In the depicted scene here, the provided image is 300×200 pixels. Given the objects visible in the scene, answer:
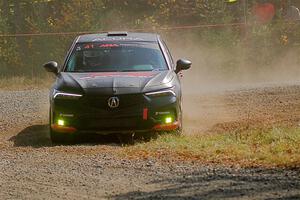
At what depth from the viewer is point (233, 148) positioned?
9.40 metres

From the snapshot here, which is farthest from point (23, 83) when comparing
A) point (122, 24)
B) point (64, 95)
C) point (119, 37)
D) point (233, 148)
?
point (233, 148)

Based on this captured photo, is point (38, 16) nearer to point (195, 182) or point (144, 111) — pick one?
point (144, 111)

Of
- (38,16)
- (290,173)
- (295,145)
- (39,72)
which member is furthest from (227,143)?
(38,16)

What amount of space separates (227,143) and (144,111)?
1.42 m

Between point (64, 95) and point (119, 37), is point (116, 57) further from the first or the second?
point (64, 95)

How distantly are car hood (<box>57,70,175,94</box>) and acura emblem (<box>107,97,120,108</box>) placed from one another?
0.10 m

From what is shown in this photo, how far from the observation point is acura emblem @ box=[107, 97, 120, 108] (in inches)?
420

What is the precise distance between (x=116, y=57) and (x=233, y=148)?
3.48 meters

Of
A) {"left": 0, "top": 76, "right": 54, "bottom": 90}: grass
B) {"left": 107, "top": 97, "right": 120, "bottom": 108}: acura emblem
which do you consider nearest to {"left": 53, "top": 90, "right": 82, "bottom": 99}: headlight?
{"left": 107, "top": 97, "right": 120, "bottom": 108}: acura emblem

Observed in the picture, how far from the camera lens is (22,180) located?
Result: 7.82 m

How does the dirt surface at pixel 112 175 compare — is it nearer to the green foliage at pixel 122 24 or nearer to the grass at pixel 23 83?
the grass at pixel 23 83

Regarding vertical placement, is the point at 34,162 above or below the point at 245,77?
above

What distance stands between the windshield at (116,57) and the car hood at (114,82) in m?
0.44

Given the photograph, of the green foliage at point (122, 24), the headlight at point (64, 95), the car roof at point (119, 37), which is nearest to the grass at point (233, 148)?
the headlight at point (64, 95)
